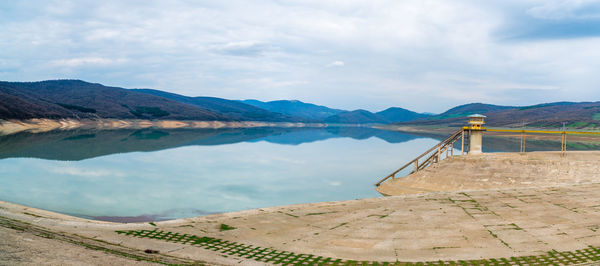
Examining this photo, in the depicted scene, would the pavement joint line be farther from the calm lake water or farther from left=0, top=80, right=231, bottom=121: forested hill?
left=0, top=80, right=231, bottom=121: forested hill

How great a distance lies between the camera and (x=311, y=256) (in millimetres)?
10922

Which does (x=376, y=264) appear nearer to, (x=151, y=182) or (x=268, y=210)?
(x=268, y=210)

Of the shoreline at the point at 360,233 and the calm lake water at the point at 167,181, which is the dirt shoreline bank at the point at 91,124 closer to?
the calm lake water at the point at 167,181

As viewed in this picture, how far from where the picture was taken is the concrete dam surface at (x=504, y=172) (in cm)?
2330

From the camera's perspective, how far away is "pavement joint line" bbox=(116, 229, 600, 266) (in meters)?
9.98

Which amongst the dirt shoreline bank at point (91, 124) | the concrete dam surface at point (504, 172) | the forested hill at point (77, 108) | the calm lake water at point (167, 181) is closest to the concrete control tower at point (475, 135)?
the concrete dam surface at point (504, 172)

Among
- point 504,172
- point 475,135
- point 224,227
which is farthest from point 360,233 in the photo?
point 475,135

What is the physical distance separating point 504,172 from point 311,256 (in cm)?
1990

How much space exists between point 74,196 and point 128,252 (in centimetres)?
1934

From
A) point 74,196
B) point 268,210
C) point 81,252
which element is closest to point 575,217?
point 268,210

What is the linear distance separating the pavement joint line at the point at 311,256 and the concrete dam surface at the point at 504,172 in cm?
1413

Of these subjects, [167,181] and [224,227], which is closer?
[224,227]

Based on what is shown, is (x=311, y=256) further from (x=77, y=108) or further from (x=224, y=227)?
(x=77, y=108)

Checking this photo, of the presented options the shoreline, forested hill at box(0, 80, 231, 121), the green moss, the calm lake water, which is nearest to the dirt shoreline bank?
forested hill at box(0, 80, 231, 121)
